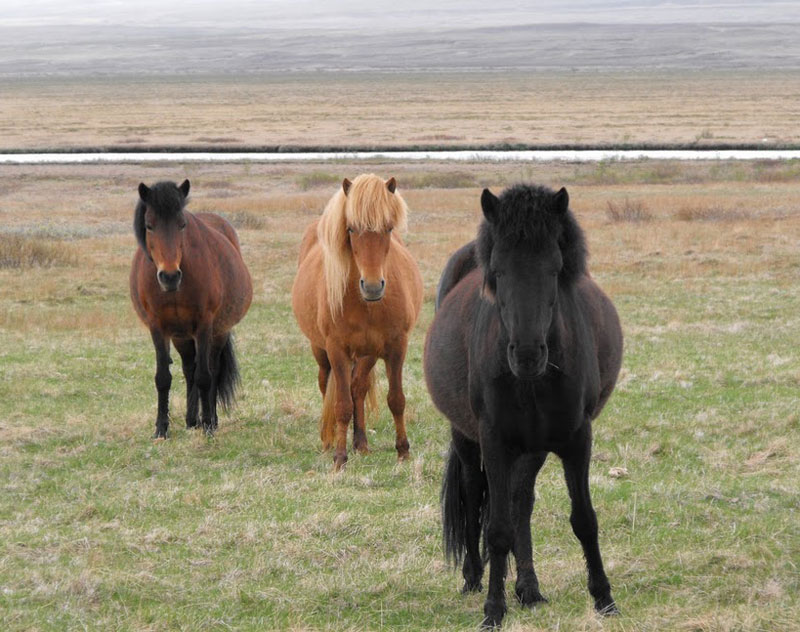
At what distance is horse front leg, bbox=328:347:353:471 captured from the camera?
7.96 meters

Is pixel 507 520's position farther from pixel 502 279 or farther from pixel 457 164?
pixel 457 164

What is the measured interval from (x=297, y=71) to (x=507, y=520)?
17654 cm

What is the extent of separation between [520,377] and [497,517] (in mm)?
885

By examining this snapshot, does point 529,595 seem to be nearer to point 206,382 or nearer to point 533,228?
point 533,228

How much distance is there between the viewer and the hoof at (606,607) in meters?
4.68

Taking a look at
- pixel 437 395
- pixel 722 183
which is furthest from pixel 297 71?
pixel 437 395

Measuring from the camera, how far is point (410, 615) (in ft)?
16.2

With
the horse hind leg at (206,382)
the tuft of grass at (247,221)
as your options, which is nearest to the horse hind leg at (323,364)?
the horse hind leg at (206,382)

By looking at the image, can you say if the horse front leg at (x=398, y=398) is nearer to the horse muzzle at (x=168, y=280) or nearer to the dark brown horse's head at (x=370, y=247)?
the dark brown horse's head at (x=370, y=247)

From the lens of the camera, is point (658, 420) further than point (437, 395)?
Yes

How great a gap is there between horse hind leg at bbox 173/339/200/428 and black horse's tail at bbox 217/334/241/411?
0.89 feet

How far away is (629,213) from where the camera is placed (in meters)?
23.3

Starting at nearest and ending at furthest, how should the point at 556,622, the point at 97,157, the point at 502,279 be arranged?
the point at 502,279, the point at 556,622, the point at 97,157

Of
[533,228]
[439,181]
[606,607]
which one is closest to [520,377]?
[533,228]
